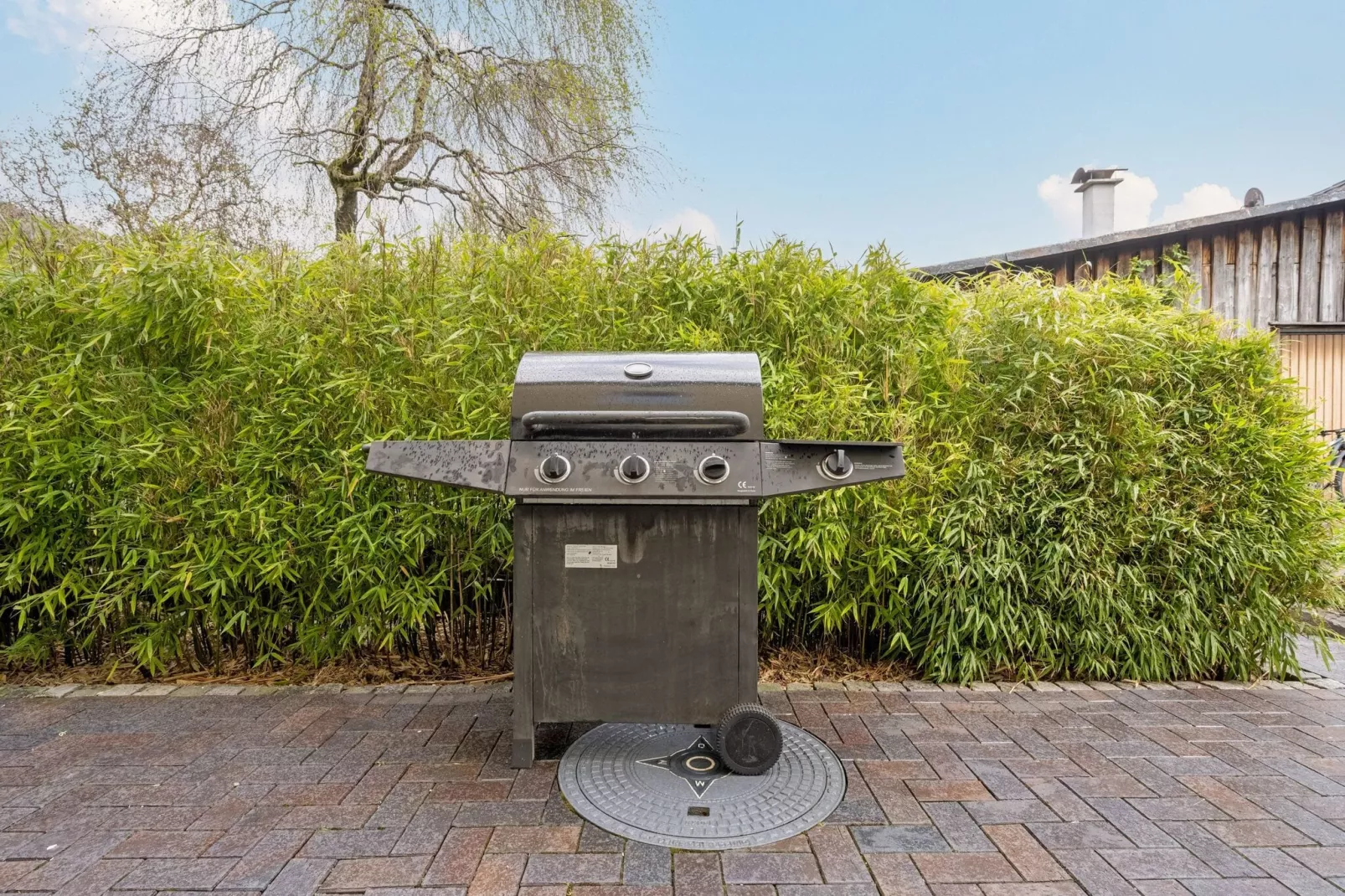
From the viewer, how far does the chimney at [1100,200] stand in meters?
8.63

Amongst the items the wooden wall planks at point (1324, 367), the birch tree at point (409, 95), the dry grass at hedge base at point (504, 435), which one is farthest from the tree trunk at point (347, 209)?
the wooden wall planks at point (1324, 367)

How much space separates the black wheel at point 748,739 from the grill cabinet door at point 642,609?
57mm

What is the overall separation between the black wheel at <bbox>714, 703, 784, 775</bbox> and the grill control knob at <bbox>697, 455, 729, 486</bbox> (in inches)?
29.5

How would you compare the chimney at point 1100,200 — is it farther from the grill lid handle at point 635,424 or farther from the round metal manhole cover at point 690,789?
the round metal manhole cover at point 690,789

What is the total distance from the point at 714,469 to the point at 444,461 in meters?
0.84

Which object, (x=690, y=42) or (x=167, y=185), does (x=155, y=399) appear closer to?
(x=167, y=185)

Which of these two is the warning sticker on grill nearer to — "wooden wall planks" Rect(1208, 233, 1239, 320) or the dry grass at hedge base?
the dry grass at hedge base

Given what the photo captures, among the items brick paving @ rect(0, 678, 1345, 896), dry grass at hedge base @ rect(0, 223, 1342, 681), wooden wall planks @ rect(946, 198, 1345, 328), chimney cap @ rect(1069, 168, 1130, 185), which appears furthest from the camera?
chimney cap @ rect(1069, 168, 1130, 185)

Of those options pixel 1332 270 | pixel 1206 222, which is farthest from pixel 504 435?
pixel 1332 270

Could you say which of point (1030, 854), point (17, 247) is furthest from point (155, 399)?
point (1030, 854)

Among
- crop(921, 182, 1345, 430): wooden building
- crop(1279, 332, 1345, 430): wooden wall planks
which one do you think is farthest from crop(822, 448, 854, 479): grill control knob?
crop(1279, 332, 1345, 430): wooden wall planks

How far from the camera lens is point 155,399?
9.17 ft

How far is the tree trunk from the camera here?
6.87 metres

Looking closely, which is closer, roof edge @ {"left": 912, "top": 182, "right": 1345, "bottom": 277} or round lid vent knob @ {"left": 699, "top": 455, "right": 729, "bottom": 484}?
round lid vent knob @ {"left": 699, "top": 455, "right": 729, "bottom": 484}
